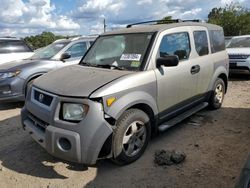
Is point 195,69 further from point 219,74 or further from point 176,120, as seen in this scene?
point 219,74

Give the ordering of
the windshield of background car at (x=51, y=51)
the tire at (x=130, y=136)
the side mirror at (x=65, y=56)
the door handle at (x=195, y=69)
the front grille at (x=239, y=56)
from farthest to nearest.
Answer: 1. the front grille at (x=239, y=56)
2. the windshield of background car at (x=51, y=51)
3. the side mirror at (x=65, y=56)
4. the door handle at (x=195, y=69)
5. the tire at (x=130, y=136)

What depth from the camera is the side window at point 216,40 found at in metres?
5.65

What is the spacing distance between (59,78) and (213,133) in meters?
2.76

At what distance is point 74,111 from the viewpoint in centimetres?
338

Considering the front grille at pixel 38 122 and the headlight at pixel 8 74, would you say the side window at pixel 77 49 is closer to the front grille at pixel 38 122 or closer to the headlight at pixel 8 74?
Answer: the headlight at pixel 8 74

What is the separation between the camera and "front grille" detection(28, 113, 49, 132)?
3.63 meters

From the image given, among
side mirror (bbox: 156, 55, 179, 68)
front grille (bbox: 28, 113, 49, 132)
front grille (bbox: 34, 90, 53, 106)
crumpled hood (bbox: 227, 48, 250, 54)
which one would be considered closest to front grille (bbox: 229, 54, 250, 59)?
crumpled hood (bbox: 227, 48, 250, 54)

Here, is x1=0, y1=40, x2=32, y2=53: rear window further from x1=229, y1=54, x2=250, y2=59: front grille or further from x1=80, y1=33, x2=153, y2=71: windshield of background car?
→ x1=229, y1=54, x2=250, y2=59: front grille

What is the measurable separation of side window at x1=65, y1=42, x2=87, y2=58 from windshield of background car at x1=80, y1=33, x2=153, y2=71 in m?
2.66

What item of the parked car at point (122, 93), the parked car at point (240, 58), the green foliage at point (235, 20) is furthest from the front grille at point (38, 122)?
the green foliage at point (235, 20)

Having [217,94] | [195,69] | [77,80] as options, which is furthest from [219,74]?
[77,80]

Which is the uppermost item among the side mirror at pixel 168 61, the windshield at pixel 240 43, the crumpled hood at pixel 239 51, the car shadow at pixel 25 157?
the windshield at pixel 240 43

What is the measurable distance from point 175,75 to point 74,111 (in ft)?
5.98

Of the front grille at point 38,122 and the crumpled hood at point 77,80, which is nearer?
the crumpled hood at point 77,80
